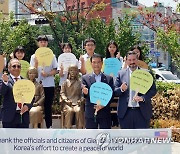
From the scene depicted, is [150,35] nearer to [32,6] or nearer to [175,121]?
[32,6]

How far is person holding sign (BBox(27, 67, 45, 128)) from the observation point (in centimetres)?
706

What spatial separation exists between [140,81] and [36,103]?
2422mm

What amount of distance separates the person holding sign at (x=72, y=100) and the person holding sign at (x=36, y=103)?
428 millimetres

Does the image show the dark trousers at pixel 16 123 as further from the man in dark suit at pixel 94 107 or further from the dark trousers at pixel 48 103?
the dark trousers at pixel 48 103

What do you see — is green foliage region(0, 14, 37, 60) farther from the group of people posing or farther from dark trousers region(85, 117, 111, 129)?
dark trousers region(85, 117, 111, 129)

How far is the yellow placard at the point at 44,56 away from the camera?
7379 mm

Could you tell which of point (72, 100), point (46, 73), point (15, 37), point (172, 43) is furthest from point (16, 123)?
point (15, 37)

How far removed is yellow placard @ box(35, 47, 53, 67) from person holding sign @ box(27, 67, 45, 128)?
1.19 feet

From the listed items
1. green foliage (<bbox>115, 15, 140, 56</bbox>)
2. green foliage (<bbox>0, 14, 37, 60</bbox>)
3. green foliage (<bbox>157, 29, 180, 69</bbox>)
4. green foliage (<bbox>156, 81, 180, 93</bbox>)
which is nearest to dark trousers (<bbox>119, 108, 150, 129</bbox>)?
green foliage (<bbox>156, 81, 180, 93</bbox>)

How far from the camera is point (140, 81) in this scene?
555 cm

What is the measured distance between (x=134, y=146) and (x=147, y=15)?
17459 mm

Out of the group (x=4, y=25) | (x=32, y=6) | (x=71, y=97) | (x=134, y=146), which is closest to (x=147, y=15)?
(x=32, y=6)

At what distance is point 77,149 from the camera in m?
4.94

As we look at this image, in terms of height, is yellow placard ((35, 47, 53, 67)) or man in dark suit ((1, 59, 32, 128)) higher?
yellow placard ((35, 47, 53, 67))
